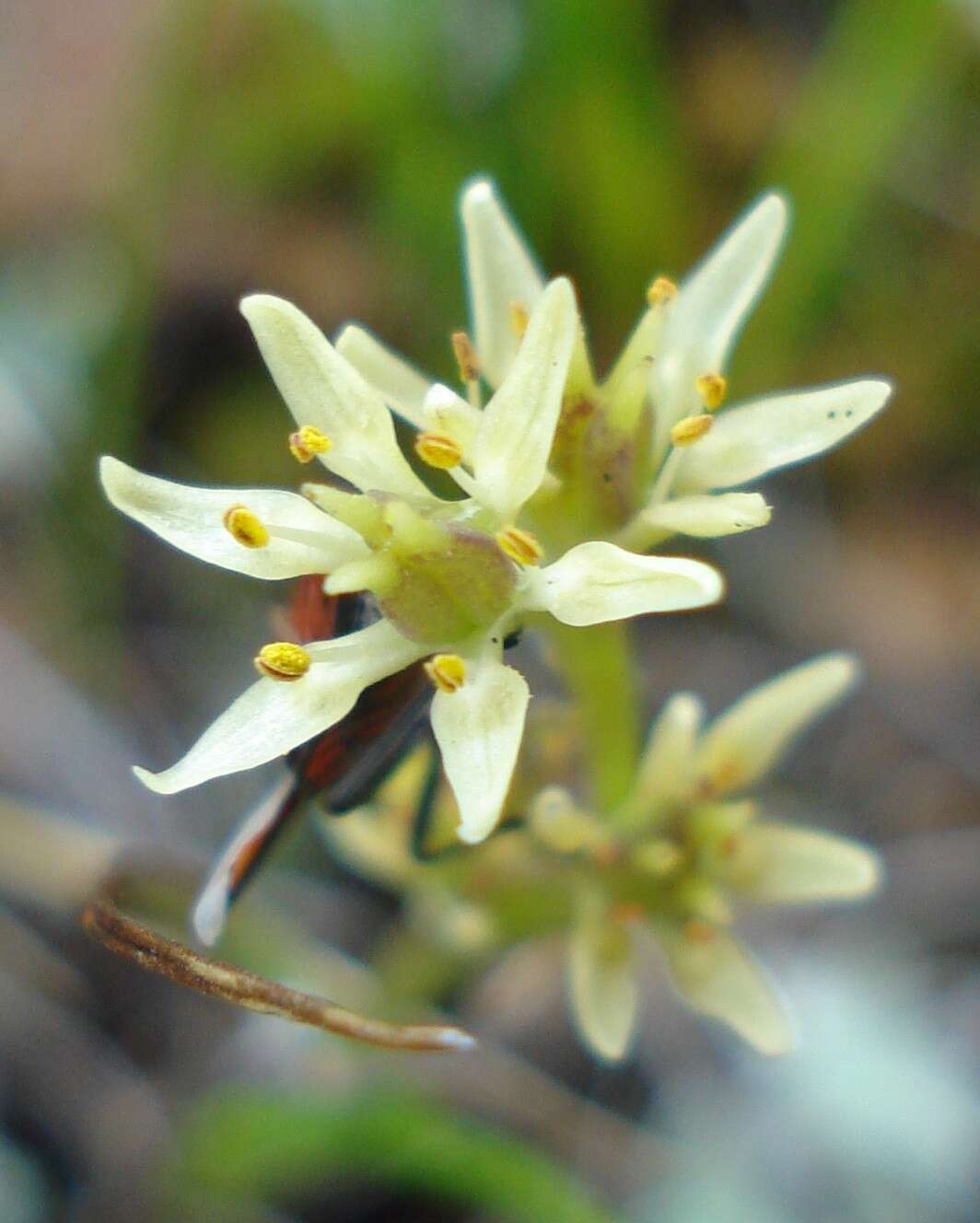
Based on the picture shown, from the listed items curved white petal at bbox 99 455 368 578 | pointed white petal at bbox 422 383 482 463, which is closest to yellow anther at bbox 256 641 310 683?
curved white petal at bbox 99 455 368 578

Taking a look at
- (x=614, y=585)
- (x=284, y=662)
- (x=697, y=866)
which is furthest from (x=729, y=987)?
(x=284, y=662)

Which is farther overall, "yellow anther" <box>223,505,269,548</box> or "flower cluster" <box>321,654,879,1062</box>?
"flower cluster" <box>321,654,879,1062</box>

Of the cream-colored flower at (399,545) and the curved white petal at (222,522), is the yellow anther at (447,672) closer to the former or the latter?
the cream-colored flower at (399,545)

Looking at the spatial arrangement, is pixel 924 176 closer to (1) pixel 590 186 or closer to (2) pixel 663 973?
(1) pixel 590 186

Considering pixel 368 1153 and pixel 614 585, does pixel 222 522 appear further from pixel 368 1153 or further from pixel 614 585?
pixel 368 1153

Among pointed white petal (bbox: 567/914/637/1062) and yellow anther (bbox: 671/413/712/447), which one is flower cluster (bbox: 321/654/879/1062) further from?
yellow anther (bbox: 671/413/712/447)

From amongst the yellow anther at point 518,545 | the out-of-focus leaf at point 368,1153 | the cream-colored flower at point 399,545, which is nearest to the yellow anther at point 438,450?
the cream-colored flower at point 399,545
